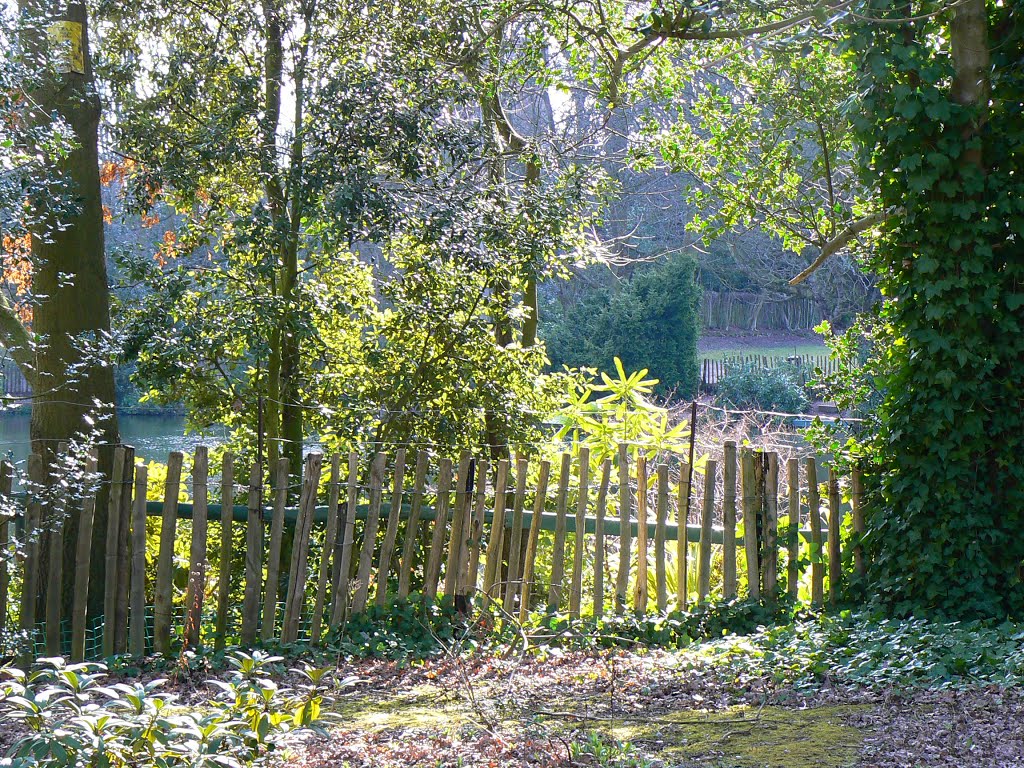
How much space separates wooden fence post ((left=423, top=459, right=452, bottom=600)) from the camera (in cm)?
577

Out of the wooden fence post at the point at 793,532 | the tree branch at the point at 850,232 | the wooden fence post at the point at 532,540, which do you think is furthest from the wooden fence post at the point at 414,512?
the tree branch at the point at 850,232

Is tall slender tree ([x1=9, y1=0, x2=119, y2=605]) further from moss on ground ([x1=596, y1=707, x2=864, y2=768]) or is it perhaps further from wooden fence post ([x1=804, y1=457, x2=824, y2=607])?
wooden fence post ([x1=804, y1=457, x2=824, y2=607])

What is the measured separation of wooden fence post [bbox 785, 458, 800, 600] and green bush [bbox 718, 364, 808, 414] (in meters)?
18.9

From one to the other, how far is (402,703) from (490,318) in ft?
12.7

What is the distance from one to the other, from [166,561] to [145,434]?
47.3 ft

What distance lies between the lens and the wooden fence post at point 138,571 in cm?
541

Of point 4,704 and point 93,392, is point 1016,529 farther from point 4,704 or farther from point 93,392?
point 93,392

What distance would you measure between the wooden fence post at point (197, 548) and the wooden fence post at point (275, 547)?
381mm

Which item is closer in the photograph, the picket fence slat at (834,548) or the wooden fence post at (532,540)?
the wooden fence post at (532,540)

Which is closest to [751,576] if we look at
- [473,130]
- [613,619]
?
[613,619]

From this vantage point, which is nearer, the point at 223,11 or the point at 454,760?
the point at 454,760

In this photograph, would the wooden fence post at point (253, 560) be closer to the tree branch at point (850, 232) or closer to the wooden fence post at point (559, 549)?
the wooden fence post at point (559, 549)

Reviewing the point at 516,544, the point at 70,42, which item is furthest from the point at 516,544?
the point at 70,42

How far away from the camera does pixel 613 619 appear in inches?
226
